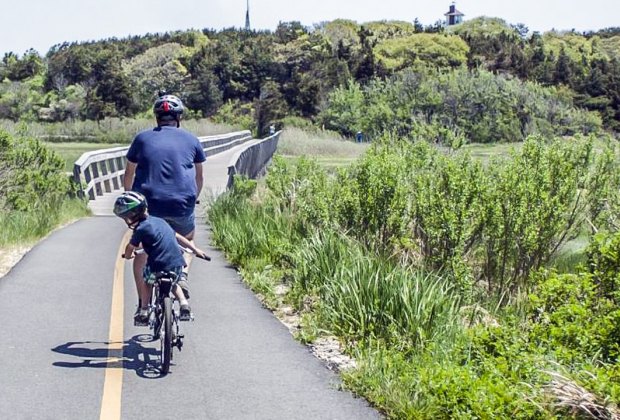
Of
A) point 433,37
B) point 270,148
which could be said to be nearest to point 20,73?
point 433,37

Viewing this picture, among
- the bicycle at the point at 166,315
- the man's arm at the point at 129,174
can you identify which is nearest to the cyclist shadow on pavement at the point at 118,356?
the bicycle at the point at 166,315

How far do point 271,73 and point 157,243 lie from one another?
293ft

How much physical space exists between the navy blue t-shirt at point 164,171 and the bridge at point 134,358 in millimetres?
1220

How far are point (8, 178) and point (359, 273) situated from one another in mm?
12471

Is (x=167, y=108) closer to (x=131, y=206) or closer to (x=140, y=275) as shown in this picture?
(x=131, y=206)

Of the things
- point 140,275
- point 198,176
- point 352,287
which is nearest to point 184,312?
point 140,275

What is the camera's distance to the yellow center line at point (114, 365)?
6406mm

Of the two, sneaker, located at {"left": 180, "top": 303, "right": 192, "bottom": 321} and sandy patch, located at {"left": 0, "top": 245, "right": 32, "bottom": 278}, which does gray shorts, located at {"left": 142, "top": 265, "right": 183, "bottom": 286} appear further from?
sandy patch, located at {"left": 0, "top": 245, "right": 32, "bottom": 278}

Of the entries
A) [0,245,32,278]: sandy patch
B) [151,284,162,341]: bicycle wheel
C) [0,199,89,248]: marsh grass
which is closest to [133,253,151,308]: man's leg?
[151,284,162,341]: bicycle wheel

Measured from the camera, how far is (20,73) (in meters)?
117

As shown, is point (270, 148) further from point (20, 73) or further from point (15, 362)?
point (20, 73)

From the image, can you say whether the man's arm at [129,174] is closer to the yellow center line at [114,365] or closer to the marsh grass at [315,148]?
the yellow center line at [114,365]

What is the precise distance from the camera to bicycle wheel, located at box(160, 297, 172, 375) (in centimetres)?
723

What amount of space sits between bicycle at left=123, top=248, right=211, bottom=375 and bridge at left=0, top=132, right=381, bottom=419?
180 mm
